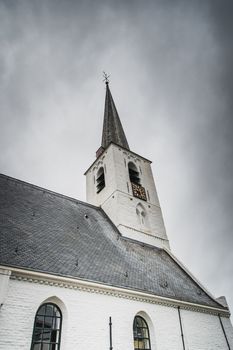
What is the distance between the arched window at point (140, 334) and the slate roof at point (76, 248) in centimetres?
124

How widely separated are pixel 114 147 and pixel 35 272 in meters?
14.0

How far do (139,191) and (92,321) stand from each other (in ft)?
37.4

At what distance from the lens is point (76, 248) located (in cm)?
1109

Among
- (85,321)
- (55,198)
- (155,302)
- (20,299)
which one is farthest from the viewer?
(55,198)

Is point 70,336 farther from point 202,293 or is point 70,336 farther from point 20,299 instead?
point 202,293

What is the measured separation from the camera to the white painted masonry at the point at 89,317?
718 cm

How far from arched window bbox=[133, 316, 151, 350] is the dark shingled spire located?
47.4 ft

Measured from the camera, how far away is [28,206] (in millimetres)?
12445

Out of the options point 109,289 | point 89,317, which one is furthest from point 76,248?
point 89,317

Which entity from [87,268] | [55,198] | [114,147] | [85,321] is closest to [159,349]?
[85,321]

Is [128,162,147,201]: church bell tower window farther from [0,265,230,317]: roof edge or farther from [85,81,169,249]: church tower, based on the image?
[0,265,230,317]: roof edge

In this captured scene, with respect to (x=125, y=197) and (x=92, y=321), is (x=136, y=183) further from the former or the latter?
(x=92, y=321)

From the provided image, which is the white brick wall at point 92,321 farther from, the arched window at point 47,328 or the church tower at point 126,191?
the church tower at point 126,191

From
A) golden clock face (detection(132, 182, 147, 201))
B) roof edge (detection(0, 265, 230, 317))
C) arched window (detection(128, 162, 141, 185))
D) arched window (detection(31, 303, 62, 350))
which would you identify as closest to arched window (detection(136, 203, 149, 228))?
golden clock face (detection(132, 182, 147, 201))
